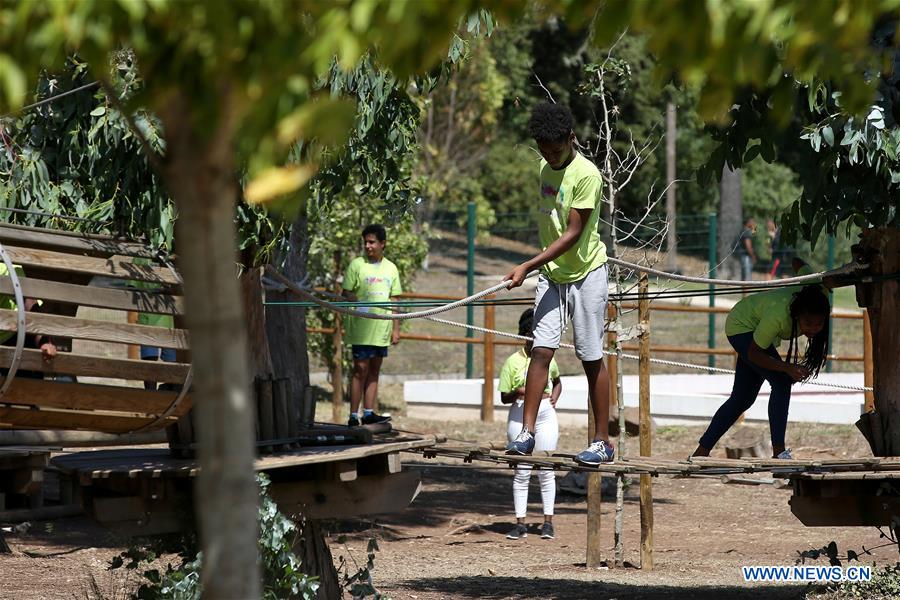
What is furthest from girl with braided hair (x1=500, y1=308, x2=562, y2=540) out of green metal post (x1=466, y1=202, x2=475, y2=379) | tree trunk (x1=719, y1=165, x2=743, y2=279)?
tree trunk (x1=719, y1=165, x2=743, y2=279)

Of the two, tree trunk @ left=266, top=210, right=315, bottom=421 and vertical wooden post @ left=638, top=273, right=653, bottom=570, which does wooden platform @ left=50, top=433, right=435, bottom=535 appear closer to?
vertical wooden post @ left=638, top=273, right=653, bottom=570

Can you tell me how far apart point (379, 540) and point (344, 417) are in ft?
14.9

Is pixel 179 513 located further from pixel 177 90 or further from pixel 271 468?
pixel 177 90

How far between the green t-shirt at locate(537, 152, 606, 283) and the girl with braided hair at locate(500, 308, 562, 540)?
2849 millimetres

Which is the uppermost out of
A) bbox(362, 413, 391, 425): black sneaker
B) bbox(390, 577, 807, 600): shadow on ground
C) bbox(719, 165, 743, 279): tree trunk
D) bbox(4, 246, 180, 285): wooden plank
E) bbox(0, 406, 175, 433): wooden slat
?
bbox(719, 165, 743, 279): tree trunk

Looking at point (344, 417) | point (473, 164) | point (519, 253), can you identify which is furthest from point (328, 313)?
point (473, 164)

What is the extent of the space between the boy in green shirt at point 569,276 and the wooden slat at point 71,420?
177 cm

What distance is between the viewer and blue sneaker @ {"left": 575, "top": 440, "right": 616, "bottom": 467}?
6223 mm

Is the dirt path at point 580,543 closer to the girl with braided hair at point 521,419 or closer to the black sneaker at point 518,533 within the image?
the black sneaker at point 518,533

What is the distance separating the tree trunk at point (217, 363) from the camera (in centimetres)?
239

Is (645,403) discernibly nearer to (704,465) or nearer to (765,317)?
(765,317)

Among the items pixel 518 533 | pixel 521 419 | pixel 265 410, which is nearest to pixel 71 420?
pixel 265 410

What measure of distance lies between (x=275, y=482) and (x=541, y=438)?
3.77 meters

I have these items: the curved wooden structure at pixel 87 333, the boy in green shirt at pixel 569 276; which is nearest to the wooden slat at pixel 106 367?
the curved wooden structure at pixel 87 333
